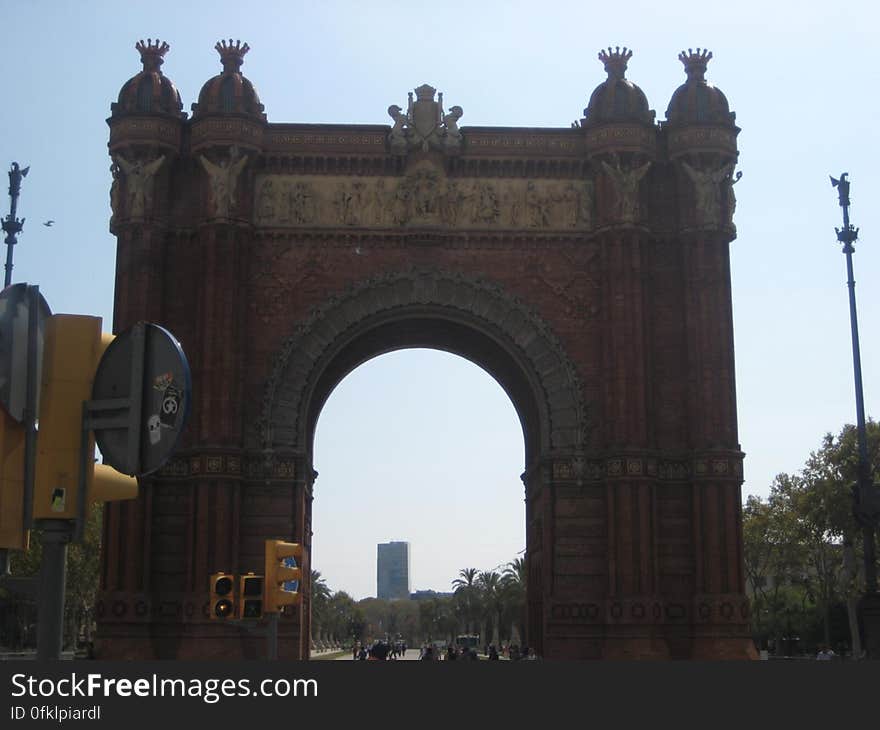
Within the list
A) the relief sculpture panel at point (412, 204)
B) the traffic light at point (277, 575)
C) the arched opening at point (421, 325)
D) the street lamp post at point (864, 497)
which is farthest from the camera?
the relief sculpture panel at point (412, 204)

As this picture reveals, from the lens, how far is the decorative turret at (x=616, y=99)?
35.6m

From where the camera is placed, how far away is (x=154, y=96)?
35.4 meters

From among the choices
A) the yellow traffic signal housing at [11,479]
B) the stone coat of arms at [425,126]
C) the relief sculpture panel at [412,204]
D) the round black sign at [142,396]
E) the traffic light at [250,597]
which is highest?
the stone coat of arms at [425,126]

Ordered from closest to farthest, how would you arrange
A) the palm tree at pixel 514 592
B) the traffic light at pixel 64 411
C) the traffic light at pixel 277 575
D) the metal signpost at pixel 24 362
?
the metal signpost at pixel 24 362
the traffic light at pixel 64 411
the traffic light at pixel 277 575
the palm tree at pixel 514 592

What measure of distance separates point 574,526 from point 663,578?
276 cm

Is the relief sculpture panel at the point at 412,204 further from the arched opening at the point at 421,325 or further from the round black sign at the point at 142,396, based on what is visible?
the round black sign at the point at 142,396

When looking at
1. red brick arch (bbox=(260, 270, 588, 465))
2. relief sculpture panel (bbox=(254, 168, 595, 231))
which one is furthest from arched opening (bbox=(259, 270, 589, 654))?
relief sculpture panel (bbox=(254, 168, 595, 231))

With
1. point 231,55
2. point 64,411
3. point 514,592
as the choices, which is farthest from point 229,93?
point 514,592

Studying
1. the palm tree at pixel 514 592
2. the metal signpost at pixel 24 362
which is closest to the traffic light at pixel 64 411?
the metal signpost at pixel 24 362

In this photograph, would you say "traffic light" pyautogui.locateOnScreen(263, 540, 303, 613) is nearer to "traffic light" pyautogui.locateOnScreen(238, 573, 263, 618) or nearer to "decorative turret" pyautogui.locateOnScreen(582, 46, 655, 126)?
"traffic light" pyautogui.locateOnScreen(238, 573, 263, 618)

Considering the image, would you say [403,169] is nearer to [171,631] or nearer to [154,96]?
[154,96]

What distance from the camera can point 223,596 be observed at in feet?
48.4

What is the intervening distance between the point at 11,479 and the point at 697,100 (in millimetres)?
32483

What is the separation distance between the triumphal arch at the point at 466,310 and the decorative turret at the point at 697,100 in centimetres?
6
